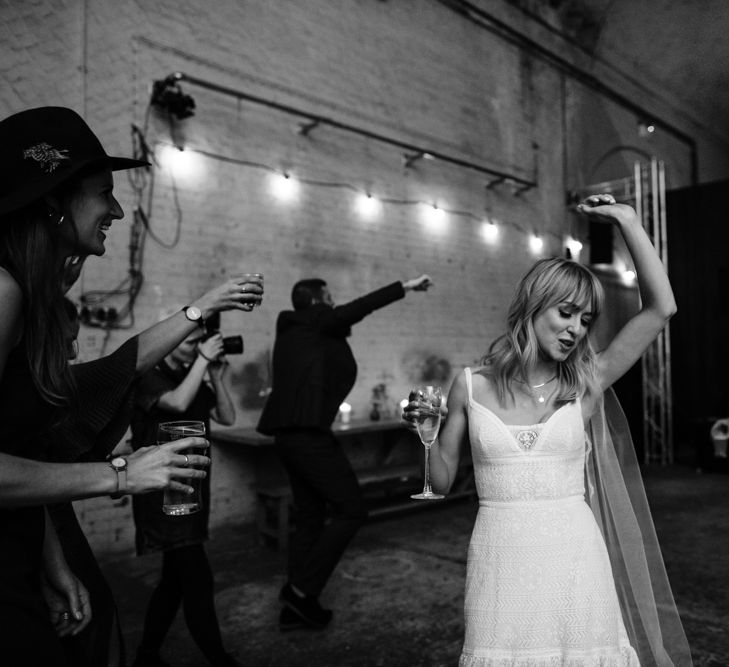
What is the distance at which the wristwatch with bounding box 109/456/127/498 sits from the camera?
3.96ft

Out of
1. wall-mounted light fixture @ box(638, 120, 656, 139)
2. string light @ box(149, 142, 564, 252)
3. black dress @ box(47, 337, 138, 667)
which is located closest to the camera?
black dress @ box(47, 337, 138, 667)

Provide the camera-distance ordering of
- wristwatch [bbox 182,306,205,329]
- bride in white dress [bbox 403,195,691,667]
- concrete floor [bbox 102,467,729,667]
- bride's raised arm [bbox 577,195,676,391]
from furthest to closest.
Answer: concrete floor [bbox 102,467,729,667] < bride's raised arm [bbox 577,195,676,391] < bride in white dress [bbox 403,195,691,667] < wristwatch [bbox 182,306,205,329]

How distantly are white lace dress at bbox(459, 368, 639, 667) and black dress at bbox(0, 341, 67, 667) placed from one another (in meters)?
1.04

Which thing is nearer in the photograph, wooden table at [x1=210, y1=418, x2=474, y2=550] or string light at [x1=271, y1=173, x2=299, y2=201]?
wooden table at [x1=210, y1=418, x2=474, y2=550]

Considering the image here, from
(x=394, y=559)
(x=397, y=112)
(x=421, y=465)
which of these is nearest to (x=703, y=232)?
(x=397, y=112)

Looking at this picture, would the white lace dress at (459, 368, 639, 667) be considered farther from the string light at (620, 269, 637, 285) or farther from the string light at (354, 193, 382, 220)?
the string light at (620, 269, 637, 285)

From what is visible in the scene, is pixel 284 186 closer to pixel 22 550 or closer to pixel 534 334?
pixel 534 334

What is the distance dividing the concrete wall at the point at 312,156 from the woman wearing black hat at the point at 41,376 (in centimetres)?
385

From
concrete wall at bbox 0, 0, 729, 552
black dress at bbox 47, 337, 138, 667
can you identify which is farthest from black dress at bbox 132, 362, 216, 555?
concrete wall at bbox 0, 0, 729, 552

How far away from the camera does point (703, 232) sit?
1023cm

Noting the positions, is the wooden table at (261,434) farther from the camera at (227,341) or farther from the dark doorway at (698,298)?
the dark doorway at (698,298)

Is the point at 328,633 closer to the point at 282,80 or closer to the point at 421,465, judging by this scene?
the point at 421,465

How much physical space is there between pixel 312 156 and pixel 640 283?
4915mm

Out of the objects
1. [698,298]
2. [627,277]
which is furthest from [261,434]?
[627,277]
